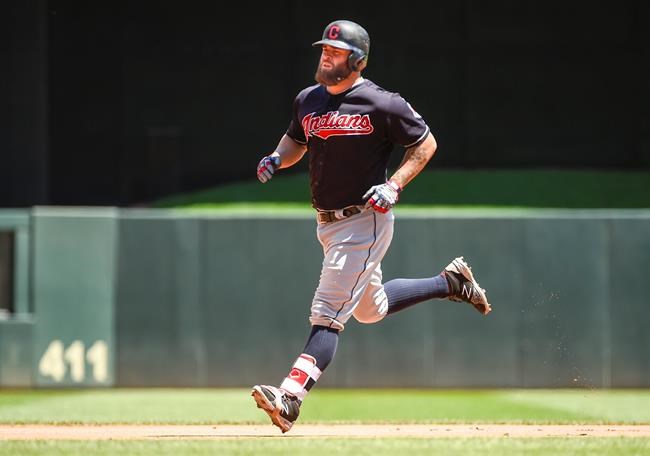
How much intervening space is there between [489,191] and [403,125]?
8.32m

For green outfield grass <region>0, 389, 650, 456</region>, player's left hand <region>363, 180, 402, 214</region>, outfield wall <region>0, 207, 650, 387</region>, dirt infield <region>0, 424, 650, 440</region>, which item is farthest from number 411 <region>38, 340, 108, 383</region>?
player's left hand <region>363, 180, 402, 214</region>

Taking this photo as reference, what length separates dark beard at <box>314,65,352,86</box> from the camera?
631 centimetres

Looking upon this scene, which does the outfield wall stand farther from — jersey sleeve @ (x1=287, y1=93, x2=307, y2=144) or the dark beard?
the dark beard

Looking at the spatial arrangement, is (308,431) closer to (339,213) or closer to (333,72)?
(339,213)

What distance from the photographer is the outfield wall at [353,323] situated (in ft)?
34.5

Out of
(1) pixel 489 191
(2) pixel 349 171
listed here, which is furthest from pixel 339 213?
(1) pixel 489 191

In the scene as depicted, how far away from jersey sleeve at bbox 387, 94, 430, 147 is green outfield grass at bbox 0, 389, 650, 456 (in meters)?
1.53

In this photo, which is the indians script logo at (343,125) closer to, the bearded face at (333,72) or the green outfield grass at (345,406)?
the bearded face at (333,72)

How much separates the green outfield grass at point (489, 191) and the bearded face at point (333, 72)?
6.77 metres

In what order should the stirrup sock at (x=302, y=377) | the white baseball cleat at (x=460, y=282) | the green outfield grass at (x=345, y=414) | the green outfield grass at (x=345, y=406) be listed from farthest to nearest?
the green outfield grass at (x=345, y=406)
the white baseball cleat at (x=460, y=282)
the stirrup sock at (x=302, y=377)
the green outfield grass at (x=345, y=414)

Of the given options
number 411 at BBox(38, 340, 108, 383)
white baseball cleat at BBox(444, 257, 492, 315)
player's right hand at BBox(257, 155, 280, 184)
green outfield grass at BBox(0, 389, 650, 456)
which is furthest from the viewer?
number 411 at BBox(38, 340, 108, 383)

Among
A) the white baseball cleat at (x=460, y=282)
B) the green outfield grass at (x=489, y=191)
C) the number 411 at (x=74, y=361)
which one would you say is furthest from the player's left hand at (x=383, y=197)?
the green outfield grass at (x=489, y=191)

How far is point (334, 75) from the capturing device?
631 cm

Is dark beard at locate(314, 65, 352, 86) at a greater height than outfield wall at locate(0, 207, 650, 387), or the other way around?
dark beard at locate(314, 65, 352, 86)
